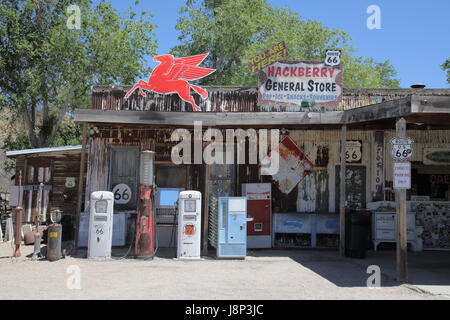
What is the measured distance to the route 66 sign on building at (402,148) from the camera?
27.1 ft

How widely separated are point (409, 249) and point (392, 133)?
3458 millimetres

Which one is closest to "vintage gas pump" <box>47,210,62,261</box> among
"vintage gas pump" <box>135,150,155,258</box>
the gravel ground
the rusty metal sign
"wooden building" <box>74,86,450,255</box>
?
the gravel ground

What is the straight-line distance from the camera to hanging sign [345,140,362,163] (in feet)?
42.5

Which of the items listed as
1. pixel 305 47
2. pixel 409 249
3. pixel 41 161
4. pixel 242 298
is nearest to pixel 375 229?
pixel 409 249

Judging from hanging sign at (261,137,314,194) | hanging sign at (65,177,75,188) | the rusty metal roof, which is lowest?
hanging sign at (65,177,75,188)

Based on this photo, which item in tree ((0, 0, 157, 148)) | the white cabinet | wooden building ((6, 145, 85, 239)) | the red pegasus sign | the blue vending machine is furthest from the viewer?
tree ((0, 0, 157, 148))

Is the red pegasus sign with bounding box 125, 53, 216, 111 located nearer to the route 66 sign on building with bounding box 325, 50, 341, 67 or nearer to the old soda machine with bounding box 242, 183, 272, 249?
the old soda machine with bounding box 242, 183, 272, 249

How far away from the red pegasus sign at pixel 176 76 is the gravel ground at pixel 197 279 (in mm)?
4929

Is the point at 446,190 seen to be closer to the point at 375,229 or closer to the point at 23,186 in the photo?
the point at 375,229

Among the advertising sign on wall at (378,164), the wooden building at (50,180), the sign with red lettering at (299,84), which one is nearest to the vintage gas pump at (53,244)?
the wooden building at (50,180)

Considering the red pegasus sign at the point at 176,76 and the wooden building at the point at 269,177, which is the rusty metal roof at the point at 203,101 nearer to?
the wooden building at the point at 269,177

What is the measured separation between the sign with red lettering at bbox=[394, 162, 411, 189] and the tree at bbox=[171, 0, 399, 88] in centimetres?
2398

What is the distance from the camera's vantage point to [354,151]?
13.0m

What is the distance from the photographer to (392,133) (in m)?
13.1
